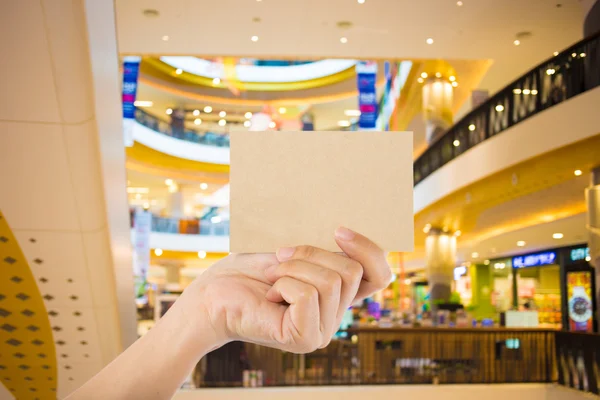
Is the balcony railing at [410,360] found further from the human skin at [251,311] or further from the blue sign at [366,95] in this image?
the human skin at [251,311]

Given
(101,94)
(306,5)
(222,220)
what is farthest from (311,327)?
(222,220)

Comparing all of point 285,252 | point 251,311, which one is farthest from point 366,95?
point 285,252

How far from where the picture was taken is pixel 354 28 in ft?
33.1

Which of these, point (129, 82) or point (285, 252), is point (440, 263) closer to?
point (129, 82)

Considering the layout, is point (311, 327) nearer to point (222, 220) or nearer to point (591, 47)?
point (591, 47)

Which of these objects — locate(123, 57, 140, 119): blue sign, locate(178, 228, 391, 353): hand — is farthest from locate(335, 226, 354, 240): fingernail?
locate(123, 57, 140, 119): blue sign

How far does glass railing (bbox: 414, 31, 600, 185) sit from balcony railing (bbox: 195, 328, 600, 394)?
330 cm

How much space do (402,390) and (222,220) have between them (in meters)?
17.1

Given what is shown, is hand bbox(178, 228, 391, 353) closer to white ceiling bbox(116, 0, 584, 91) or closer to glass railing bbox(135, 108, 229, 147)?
white ceiling bbox(116, 0, 584, 91)

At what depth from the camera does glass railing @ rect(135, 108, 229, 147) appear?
77.6 feet

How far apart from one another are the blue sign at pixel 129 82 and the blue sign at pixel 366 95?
5342mm

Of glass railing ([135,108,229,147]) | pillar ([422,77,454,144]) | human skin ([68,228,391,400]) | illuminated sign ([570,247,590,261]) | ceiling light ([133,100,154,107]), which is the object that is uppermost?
ceiling light ([133,100,154,107])

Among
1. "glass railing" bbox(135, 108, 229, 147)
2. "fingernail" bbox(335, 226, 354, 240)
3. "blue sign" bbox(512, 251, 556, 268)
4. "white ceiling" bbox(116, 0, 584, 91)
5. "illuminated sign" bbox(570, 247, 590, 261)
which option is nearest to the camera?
"fingernail" bbox(335, 226, 354, 240)

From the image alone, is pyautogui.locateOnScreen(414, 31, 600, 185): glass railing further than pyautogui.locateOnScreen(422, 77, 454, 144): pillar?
No
